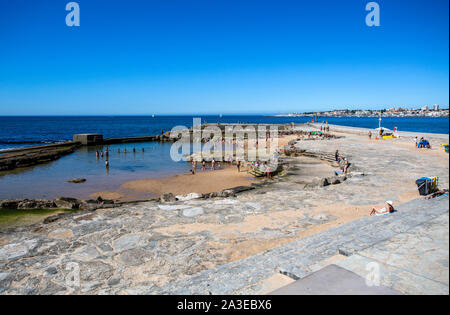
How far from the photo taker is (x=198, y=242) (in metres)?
7.82

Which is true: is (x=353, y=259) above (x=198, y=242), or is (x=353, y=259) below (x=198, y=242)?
above

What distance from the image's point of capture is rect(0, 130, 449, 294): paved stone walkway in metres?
5.67

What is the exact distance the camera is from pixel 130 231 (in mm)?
8695

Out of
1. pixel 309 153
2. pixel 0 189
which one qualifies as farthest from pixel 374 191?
pixel 0 189

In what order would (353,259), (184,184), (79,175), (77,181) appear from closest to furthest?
(353,259), (184,184), (77,181), (79,175)

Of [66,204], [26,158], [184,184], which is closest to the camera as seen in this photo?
[66,204]

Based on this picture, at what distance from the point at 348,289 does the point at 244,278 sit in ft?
5.96

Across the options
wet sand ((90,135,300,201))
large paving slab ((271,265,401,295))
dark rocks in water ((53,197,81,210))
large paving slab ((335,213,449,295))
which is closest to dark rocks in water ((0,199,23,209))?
dark rocks in water ((53,197,81,210))

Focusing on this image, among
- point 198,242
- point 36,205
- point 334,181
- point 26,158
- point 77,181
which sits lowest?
point 77,181

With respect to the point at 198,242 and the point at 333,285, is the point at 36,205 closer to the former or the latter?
the point at 198,242

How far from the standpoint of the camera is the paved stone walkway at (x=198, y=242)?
18.6 feet

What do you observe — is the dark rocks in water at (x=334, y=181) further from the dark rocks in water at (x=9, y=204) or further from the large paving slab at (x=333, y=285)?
the dark rocks in water at (x=9, y=204)

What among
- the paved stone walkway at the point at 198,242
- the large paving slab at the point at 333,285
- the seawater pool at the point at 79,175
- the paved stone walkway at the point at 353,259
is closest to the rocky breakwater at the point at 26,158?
the seawater pool at the point at 79,175

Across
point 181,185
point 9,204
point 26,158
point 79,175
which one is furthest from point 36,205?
point 26,158
